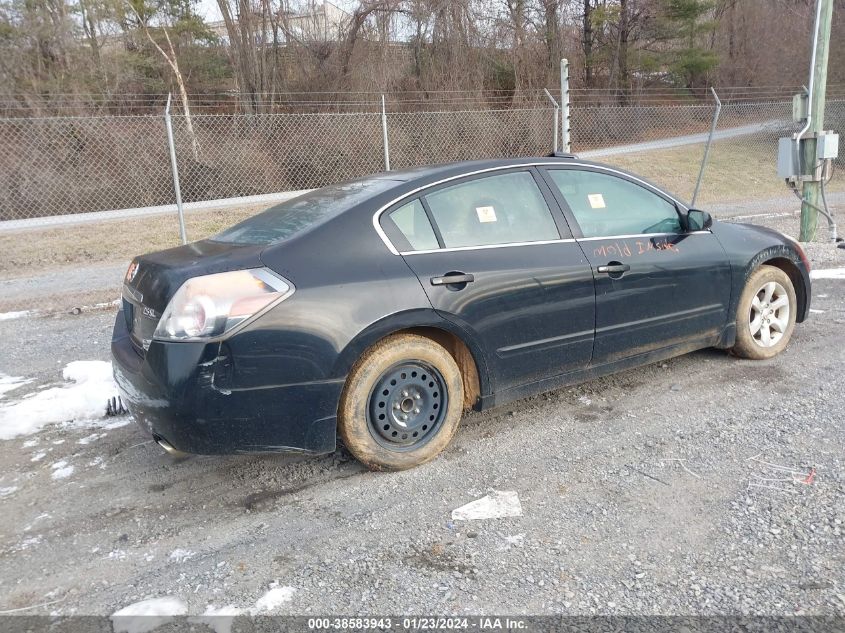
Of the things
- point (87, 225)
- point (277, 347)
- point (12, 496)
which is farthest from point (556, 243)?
point (87, 225)

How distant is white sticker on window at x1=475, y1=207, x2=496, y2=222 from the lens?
3803mm

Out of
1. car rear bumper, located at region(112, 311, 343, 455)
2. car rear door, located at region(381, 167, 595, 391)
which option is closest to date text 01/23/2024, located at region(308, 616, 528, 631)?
car rear bumper, located at region(112, 311, 343, 455)

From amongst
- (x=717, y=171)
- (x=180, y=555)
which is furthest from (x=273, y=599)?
(x=717, y=171)

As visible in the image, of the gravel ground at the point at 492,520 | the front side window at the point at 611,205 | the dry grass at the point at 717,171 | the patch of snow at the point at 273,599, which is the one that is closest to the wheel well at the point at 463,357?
the gravel ground at the point at 492,520

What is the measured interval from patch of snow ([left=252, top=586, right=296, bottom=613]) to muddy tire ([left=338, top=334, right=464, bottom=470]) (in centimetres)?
90

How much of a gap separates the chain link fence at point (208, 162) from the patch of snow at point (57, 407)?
560 centimetres

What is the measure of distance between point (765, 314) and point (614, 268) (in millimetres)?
1654

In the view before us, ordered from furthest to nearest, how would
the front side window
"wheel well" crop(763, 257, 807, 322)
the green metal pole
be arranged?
1. the green metal pole
2. "wheel well" crop(763, 257, 807, 322)
3. the front side window

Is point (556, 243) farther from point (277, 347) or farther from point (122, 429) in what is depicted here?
point (122, 429)

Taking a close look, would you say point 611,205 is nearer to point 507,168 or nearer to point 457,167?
point 507,168

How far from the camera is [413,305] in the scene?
11.1 feet

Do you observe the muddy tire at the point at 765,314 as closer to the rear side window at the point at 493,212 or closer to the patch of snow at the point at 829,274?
the rear side window at the point at 493,212

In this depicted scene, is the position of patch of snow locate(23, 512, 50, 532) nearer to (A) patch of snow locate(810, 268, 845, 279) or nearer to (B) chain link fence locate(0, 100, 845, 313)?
(B) chain link fence locate(0, 100, 845, 313)

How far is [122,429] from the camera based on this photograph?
4.15 meters
